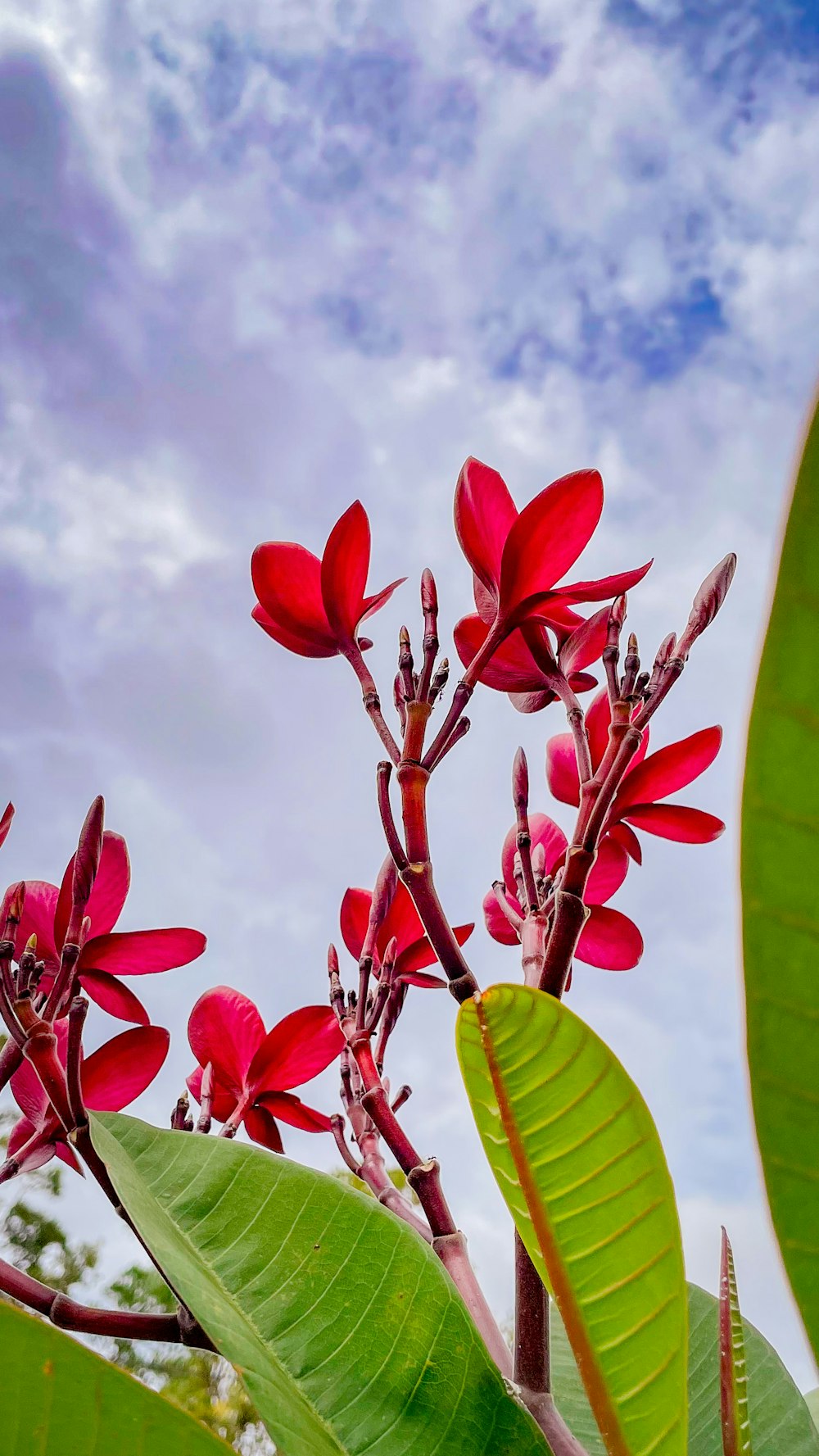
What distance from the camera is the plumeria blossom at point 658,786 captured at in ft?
1.75

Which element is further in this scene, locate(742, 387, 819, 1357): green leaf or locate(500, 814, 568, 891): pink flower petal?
locate(500, 814, 568, 891): pink flower petal

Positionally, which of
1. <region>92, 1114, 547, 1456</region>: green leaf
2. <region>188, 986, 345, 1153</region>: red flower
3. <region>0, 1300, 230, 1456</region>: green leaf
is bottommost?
<region>0, 1300, 230, 1456</region>: green leaf

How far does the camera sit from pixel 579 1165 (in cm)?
26

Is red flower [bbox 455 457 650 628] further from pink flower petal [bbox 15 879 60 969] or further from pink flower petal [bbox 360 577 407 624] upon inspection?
pink flower petal [bbox 15 879 60 969]

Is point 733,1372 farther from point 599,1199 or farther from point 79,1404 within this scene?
point 79,1404

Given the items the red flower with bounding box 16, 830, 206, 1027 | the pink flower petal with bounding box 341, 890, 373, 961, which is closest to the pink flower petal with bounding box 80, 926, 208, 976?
the red flower with bounding box 16, 830, 206, 1027

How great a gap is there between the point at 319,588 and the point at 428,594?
0.24 feet

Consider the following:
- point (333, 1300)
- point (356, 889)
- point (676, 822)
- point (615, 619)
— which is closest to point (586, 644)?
point (615, 619)

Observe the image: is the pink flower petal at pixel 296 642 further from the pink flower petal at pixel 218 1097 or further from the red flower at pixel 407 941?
the pink flower petal at pixel 218 1097

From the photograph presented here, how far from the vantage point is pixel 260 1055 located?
1.86 feet

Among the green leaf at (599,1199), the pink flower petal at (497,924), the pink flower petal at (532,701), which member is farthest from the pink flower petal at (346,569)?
the green leaf at (599,1199)

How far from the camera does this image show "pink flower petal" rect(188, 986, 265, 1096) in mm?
572

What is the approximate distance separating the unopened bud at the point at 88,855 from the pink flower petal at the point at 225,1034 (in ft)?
0.46

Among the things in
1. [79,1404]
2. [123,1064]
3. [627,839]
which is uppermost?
[627,839]
